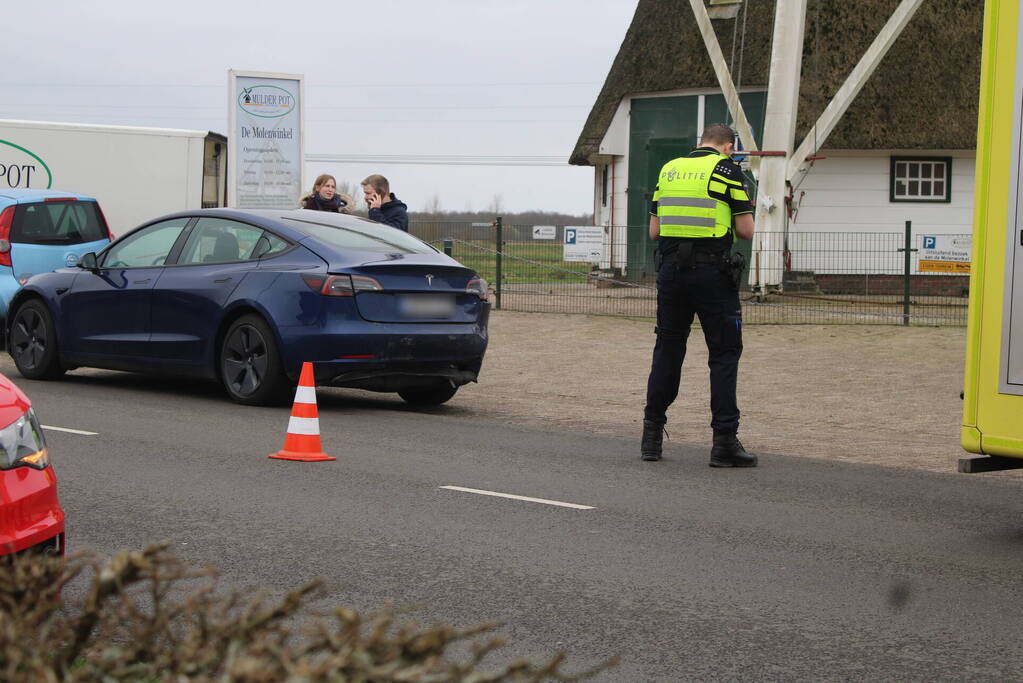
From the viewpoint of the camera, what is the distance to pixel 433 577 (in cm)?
554

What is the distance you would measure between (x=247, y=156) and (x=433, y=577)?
15.3m

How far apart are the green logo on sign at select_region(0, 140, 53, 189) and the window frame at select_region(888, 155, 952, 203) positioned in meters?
16.2

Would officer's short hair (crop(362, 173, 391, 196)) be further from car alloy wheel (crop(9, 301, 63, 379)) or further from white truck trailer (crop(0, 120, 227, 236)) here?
white truck trailer (crop(0, 120, 227, 236))

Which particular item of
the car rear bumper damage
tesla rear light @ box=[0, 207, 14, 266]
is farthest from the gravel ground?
tesla rear light @ box=[0, 207, 14, 266]

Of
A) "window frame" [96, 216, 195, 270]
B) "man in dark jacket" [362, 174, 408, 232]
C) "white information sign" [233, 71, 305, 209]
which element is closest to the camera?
"window frame" [96, 216, 195, 270]

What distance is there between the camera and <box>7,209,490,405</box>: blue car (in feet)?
34.8

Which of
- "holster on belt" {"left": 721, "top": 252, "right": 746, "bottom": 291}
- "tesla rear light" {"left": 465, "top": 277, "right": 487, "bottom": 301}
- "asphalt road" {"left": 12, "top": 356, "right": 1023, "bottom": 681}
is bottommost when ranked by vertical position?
"asphalt road" {"left": 12, "top": 356, "right": 1023, "bottom": 681}

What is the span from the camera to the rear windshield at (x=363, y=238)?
36.3 ft

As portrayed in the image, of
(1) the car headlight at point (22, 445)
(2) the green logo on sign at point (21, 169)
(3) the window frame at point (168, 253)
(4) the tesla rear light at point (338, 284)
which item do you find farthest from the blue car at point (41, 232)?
(1) the car headlight at point (22, 445)

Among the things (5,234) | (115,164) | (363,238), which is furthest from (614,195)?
(363,238)

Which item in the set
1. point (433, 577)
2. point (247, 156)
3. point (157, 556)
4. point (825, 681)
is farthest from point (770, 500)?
point (247, 156)

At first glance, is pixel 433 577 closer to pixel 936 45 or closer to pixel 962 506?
pixel 962 506

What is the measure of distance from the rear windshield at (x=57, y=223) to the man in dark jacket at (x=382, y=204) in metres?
4.18

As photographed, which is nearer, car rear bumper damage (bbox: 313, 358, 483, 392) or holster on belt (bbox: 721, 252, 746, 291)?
holster on belt (bbox: 721, 252, 746, 291)
